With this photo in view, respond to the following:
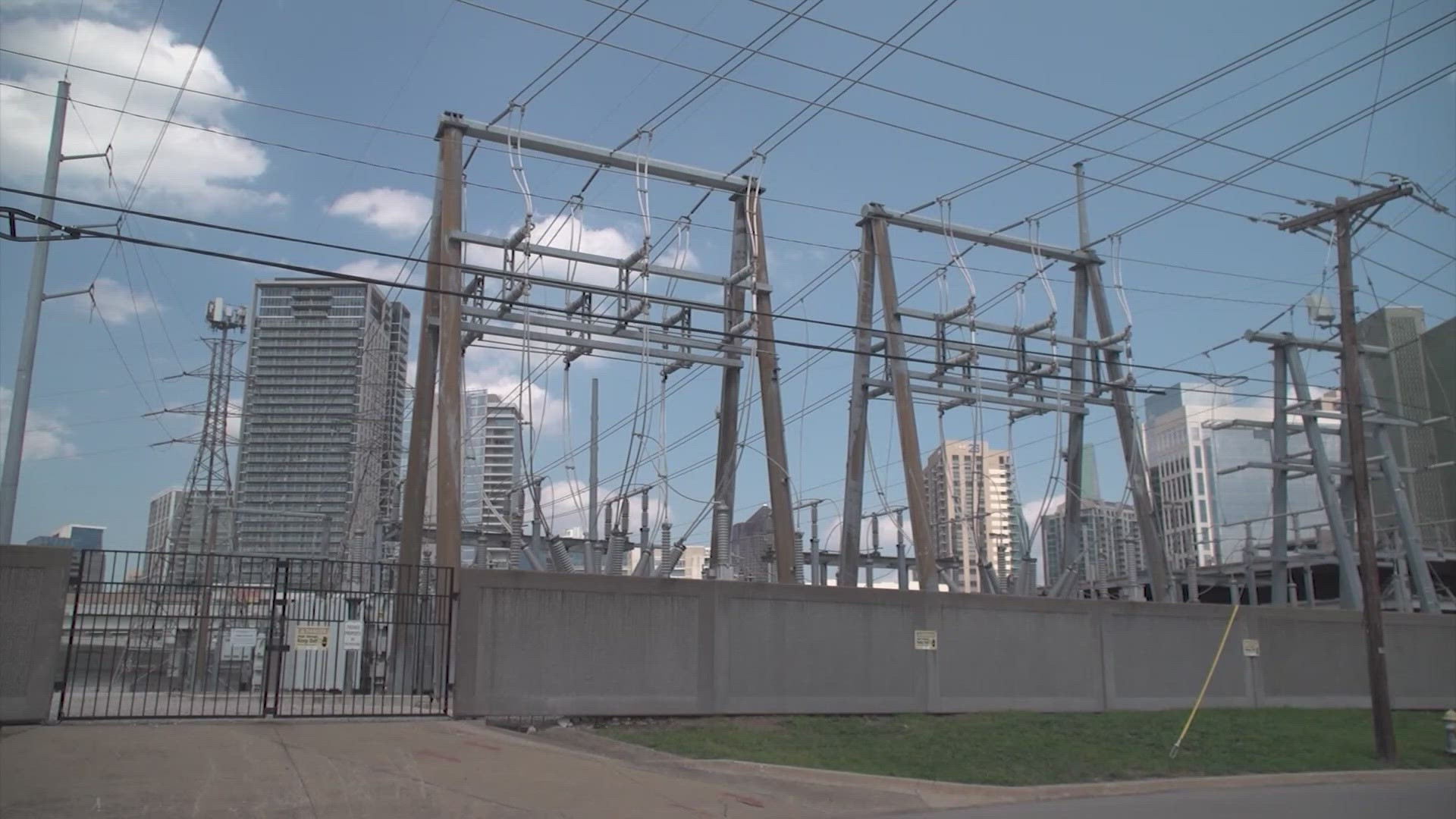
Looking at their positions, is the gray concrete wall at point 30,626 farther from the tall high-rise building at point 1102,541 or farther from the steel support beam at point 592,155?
the tall high-rise building at point 1102,541

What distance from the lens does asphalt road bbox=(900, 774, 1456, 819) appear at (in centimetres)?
1582

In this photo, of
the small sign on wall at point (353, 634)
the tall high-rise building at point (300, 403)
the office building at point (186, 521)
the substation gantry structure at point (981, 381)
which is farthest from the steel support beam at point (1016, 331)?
the tall high-rise building at point (300, 403)

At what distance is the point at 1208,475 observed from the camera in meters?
102

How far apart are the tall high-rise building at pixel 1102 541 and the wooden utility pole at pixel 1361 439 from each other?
21.6 ft

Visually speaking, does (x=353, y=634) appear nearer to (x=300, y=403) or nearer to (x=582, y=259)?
(x=582, y=259)

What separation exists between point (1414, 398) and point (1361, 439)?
1667 centimetres

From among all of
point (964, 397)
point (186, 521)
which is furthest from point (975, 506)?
point (186, 521)

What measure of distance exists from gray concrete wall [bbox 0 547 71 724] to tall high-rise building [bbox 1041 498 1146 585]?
22.4 m

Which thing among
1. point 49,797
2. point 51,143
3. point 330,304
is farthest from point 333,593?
point 330,304

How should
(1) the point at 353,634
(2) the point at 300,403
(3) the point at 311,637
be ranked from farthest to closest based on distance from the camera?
(2) the point at 300,403, (1) the point at 353,634, (3) the point at 311,637

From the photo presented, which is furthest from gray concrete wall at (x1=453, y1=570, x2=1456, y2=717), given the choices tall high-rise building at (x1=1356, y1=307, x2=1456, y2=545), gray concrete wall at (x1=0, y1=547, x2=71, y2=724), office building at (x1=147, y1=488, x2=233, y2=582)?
office building at (x1=147, y1=488, x2=233, y2=582)

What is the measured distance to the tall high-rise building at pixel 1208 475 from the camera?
7019cm

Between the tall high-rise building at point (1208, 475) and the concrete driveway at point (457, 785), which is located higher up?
the tall high-rise building at point (1208, 475)

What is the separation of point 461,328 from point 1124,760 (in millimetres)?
14388
